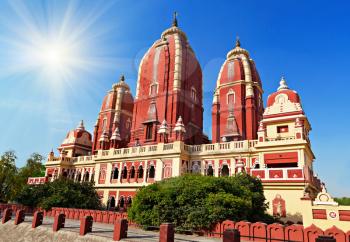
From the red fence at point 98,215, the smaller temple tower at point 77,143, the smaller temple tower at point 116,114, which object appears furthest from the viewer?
the smaller temple tower at point 77,143

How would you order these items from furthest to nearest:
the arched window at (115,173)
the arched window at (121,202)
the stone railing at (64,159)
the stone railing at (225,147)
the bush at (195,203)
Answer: the stone railing at (64,159) < the arched window at (115,173) < the arched window at (121,202) < the stone railing at (225,147) < the bush at (195,203)

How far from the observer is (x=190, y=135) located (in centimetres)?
3244

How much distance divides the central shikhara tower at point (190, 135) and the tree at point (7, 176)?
6550 millimetres

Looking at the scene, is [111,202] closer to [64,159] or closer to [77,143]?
[64,159]

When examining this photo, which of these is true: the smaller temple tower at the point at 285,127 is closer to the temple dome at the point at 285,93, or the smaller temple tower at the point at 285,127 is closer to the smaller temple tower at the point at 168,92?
the temple dome at the point at 285,93

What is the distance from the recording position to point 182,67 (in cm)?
3356

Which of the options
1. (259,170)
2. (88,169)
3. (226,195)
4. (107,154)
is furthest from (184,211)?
(88,169)

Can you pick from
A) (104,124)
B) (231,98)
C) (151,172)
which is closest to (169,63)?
(231,98)

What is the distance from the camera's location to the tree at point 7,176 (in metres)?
40.0

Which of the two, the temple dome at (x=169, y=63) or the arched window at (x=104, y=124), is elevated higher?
the temple dome at (x=169, y=63)

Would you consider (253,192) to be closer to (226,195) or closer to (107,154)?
(226,195)

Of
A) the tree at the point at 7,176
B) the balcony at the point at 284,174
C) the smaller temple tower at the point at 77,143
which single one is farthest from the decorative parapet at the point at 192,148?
Answer: the tree at the point at 7,176

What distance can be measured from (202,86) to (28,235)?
28.3 metres

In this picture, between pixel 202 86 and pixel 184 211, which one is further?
pixel 202 86
